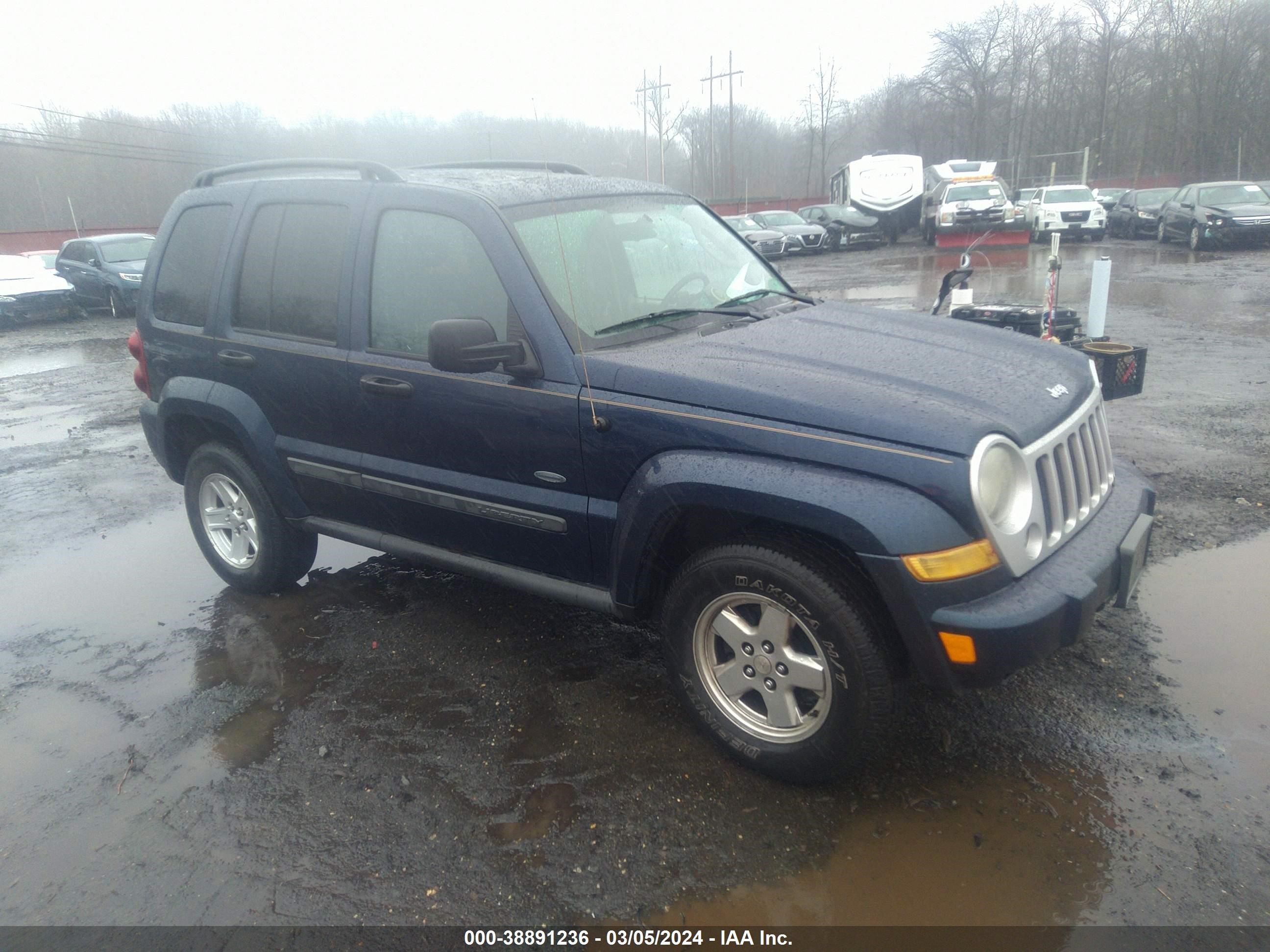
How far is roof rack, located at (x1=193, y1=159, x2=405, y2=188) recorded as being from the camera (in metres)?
3.80

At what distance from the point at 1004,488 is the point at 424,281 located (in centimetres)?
233

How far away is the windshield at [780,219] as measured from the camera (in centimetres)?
2784

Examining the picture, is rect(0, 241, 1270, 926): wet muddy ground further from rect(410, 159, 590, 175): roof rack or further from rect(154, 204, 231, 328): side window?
rect(410, 159, 590, 175): roof rack

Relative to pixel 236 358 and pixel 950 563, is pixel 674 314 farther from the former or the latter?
pixel 236 358

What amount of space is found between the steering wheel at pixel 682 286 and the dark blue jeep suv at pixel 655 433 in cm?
1

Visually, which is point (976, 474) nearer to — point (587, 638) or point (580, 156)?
point (587, 638)

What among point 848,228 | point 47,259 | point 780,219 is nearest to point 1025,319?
point 780,219

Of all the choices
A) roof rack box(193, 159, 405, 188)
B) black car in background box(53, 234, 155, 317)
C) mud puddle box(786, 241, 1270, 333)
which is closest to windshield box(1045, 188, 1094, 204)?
mud puddle box(786, 241, 1270, 333)

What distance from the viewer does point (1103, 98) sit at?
48.7 meters

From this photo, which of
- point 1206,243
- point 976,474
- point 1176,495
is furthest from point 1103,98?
point 976,474

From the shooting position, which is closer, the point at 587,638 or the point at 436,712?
the point at 436,712

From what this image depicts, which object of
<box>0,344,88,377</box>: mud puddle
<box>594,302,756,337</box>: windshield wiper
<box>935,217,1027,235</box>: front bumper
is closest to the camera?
<box>594,302,756,337</box>: windshield wiper

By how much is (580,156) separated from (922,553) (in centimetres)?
373

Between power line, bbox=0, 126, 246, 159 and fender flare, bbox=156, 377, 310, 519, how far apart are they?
844 inches
